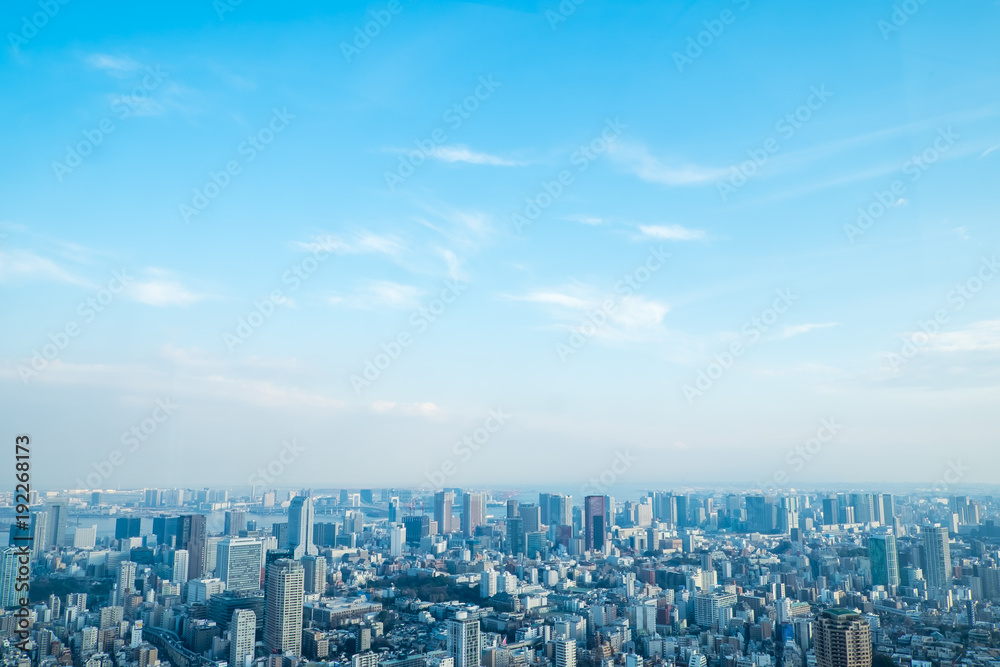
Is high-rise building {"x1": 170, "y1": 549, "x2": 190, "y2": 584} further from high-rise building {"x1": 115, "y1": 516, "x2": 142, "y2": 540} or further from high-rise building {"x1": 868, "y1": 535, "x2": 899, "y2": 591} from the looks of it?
high-rise building {"x1": 868, "y1": 535, "x2": 899, "y2": 591}

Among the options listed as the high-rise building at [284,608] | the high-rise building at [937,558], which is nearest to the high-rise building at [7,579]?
the high-rise building at [284,608]

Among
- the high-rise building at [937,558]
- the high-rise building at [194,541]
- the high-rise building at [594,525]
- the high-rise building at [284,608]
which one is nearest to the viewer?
the high-rise building at [284,608]

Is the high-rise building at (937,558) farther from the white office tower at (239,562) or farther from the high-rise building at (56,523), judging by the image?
the high-rise building at (56,523)

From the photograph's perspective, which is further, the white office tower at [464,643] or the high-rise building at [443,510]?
the high-rise building at [443,510]

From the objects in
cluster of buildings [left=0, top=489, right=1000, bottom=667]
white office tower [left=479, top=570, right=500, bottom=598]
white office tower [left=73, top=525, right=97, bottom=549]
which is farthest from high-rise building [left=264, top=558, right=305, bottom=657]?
white office tower [left=73, top=525, right=97, bottom=549]

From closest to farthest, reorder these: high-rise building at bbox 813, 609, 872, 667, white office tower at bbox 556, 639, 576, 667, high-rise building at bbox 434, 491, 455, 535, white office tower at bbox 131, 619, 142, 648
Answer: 1. high-rise building at bbox 813, 609, 872, 667
2. white office tower at bbox 556, 639, 576, 667
3. white office tower at bbox 131, 619, 142, 648
4. high-rise building at bbox 434, 491, 455, 535

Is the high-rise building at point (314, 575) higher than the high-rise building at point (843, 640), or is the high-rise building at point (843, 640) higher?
the high-rise building at point (843, 640)

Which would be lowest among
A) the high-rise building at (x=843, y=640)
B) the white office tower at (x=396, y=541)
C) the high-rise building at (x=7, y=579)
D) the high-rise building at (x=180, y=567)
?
the white office tower at (x=396, y=541)
